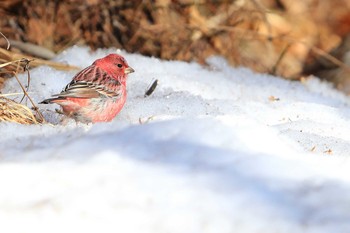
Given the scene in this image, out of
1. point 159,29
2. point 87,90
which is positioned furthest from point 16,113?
point 159,29

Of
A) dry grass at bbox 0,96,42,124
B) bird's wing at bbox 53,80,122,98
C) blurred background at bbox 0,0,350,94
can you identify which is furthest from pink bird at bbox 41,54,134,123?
blurred background at bbox 0,0,350,94

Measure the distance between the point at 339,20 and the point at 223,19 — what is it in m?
1.56

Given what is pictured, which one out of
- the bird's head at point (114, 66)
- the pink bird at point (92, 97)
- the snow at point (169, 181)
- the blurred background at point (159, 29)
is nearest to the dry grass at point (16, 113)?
the pink bird at point (92, 97)

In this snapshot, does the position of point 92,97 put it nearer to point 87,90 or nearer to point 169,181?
point 87,90

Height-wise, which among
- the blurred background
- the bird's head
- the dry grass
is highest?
the dry grass

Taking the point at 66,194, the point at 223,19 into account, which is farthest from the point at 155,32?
the point at 66,194

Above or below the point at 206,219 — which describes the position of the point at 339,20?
below

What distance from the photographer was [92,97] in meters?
3.95

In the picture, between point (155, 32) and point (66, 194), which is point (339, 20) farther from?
point (66, 194)

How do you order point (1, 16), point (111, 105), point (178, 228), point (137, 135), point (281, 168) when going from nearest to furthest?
point (178, 228) → point (281, 168) → point (137, 135) → point (111, 105) → point (1, 16)

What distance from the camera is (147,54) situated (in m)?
6.07

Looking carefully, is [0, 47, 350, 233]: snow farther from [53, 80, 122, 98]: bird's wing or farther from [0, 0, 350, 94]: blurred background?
[0, 0, 350, 94]: blurred background

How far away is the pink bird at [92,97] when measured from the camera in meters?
3.84

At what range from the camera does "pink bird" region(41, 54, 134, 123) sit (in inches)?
151
